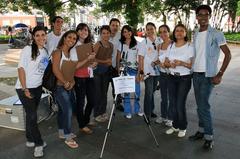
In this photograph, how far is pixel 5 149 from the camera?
4887mm

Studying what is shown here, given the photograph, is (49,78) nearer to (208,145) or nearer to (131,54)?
(131,54)

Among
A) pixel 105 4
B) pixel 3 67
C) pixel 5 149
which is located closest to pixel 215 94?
pixel 5 149

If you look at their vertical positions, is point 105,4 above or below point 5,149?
above

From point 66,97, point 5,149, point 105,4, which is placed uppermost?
point 105,4

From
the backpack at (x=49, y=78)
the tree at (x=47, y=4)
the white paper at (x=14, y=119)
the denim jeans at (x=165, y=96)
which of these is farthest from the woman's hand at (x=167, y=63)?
the tree at (x=47, y=4)

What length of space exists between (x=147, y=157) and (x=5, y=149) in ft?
7.19

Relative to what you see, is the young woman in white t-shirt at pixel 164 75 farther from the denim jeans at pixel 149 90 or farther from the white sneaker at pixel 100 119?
the white sneaker at pixel 100 119

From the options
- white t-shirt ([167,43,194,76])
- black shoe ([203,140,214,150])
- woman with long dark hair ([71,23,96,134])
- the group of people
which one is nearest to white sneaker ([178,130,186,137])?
the group of people

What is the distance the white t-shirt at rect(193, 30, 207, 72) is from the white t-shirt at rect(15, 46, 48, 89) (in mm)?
2176

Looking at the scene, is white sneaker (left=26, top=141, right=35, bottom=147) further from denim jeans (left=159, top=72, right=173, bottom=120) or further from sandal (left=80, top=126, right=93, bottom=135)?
denim jeans (left=159, top=72, right=173, bottom=120)

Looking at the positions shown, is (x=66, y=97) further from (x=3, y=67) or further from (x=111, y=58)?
(x=3, y=67)

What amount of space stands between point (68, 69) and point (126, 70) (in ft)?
4.01

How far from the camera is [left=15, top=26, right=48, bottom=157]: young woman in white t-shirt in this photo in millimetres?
4262

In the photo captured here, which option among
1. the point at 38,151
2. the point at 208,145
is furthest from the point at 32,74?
the point at 208,145
